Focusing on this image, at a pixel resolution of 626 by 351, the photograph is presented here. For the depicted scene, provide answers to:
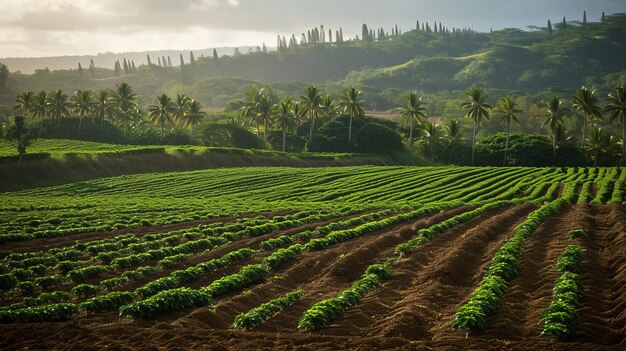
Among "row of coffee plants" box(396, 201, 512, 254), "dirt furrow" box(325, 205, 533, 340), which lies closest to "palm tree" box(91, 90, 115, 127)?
"row of coffee plants" box(396, 201, 512, 254)

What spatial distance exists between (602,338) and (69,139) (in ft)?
376

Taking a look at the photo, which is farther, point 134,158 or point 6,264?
point 134,158

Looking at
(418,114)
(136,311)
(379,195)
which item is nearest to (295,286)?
(136,311)

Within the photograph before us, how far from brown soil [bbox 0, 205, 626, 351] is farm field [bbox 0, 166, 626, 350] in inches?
2.9

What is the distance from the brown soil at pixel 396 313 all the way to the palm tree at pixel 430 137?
3574 inches

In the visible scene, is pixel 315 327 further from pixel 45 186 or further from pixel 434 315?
pixel 45 186

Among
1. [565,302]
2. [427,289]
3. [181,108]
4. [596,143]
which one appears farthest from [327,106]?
[565,302]

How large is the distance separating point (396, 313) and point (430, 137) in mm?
104012

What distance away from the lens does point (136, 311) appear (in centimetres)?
1869

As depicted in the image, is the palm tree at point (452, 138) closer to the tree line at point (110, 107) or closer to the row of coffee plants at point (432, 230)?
the tree line at point (110, 107)

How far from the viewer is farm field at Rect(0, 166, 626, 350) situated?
1658 cm

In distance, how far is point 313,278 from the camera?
948 inches

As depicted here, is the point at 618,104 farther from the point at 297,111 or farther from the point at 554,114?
the point at 297,111

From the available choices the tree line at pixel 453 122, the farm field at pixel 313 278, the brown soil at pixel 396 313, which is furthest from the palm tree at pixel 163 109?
the brown soil at pixel 396 313
